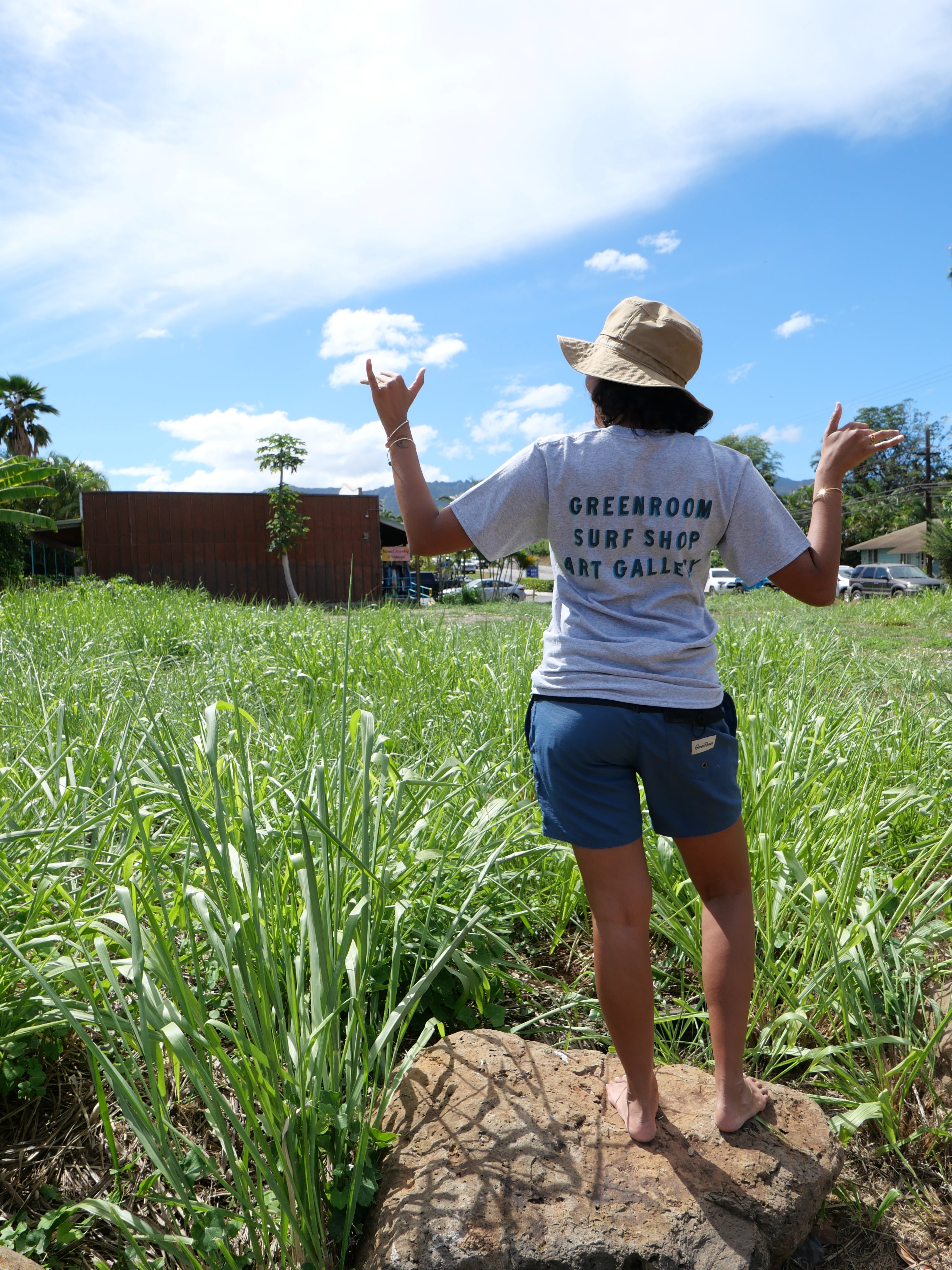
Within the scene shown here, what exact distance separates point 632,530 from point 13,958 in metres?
1.36

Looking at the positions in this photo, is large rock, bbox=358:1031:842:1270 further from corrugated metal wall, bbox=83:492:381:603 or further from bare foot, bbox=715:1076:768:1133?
corrugated metal wall, bbox=83:492:381:603

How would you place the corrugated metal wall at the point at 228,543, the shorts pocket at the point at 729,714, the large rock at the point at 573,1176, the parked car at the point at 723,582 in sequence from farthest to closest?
the parked car at the point at 723,582, the corrugated metal wall at the point at 228,543, the shorts pocket at the point at 729,714, the large rock at the point at 573,1176

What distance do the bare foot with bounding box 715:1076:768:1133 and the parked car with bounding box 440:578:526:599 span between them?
1439 centimetres

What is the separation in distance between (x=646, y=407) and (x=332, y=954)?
1.04 m

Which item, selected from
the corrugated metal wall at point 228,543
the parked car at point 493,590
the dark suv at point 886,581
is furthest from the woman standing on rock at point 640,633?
the dark suv at point 886,581

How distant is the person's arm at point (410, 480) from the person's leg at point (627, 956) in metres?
0.56

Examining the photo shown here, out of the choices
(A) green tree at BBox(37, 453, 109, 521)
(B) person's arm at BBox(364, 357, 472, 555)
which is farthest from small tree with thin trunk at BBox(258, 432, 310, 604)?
(B) person's arm at BBox(364, 357, 472, 555)

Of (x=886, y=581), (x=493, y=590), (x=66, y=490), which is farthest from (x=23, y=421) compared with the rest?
(x=886, y=581)

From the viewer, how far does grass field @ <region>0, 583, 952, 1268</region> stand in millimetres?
1151

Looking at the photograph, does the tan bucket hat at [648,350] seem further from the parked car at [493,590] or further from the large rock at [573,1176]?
the parked car at [493,590]

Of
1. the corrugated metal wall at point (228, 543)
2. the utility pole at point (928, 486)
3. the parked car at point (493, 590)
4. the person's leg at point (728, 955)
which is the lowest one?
the person's leg at point (728, 955)

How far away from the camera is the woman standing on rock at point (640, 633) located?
4.18ft

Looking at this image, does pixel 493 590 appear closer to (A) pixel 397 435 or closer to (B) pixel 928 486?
(B) pixel 928 486

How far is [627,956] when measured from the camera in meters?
1.26
